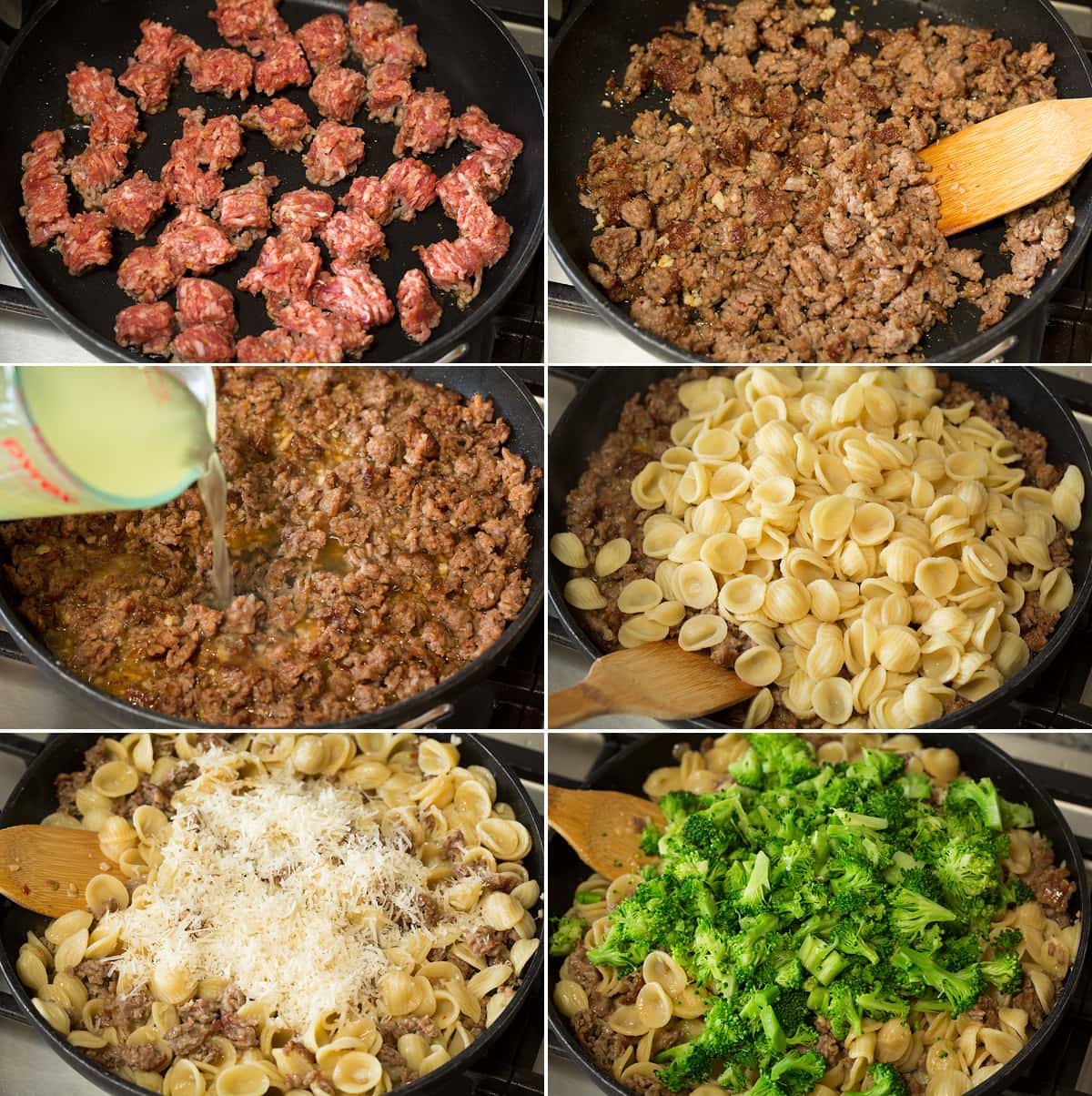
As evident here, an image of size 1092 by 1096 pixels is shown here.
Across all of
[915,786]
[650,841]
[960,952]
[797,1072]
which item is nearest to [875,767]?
[915,786]

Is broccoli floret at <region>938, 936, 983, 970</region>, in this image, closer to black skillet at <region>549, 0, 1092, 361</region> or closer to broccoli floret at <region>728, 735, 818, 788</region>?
broccoli floret at <region>728, 735, 818, 788</region>

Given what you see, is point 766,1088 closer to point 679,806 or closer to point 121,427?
point 679,806

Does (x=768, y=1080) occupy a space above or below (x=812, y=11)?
below

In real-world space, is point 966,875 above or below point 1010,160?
below

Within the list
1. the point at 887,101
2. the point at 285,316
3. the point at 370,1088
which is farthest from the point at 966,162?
the point at 370,1088

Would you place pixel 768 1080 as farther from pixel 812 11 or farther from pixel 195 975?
pixel 812 11

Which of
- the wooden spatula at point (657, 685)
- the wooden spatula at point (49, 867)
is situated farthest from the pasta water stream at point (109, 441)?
the wooden spatula at point (657, 685)
